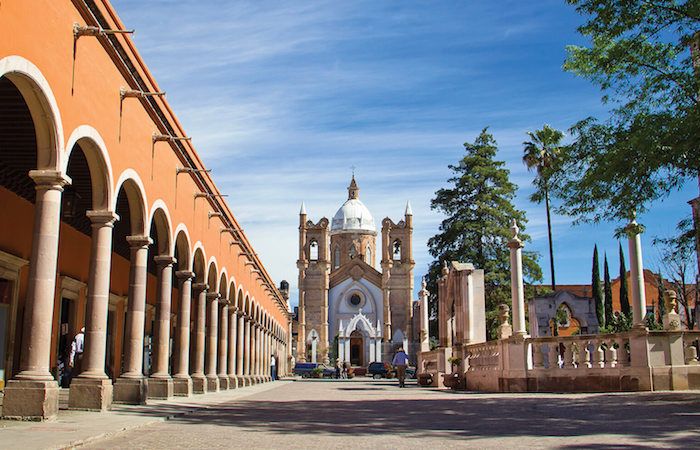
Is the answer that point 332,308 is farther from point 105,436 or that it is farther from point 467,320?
point 105,436

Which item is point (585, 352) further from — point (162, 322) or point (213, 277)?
point (213, 277)

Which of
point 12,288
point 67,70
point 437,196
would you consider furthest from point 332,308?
point 67,70

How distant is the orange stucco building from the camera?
32.7ft

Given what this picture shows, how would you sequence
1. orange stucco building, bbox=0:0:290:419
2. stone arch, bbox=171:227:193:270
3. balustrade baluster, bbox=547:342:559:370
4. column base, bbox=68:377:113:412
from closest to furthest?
orange stucco building, bbox=0:0:290:419
column base, bbox=68:377:113:412
balustrade baluster, bbox=547:342:559:370
stone arch, bbox=171:227:193:270

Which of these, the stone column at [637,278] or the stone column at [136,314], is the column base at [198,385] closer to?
the stone column at [136,314]

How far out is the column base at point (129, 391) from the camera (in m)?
14.3

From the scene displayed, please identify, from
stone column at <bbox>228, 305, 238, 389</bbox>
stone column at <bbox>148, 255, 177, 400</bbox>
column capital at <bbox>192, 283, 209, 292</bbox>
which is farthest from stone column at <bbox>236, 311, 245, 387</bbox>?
stone column at <bbox>148, 255, 177, 400</bbox>

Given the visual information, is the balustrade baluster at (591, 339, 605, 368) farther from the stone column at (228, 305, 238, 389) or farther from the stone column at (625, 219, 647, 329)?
the stone column at (228, 305, 238, 389)

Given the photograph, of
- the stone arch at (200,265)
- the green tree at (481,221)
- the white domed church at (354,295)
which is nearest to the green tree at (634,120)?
the stone arch at (200,265)

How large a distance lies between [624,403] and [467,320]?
12.2 meters

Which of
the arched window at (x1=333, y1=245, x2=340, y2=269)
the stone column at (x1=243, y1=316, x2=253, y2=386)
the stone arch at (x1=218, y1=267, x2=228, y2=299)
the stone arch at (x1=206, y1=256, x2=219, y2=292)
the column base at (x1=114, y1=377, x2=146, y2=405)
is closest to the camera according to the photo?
the column base at (x1=114, y1=377, x2=146, y2=405)

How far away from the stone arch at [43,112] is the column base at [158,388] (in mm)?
7680

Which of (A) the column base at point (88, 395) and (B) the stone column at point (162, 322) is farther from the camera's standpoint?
(B) the stone column at point (162, 322)

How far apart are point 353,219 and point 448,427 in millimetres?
79423
